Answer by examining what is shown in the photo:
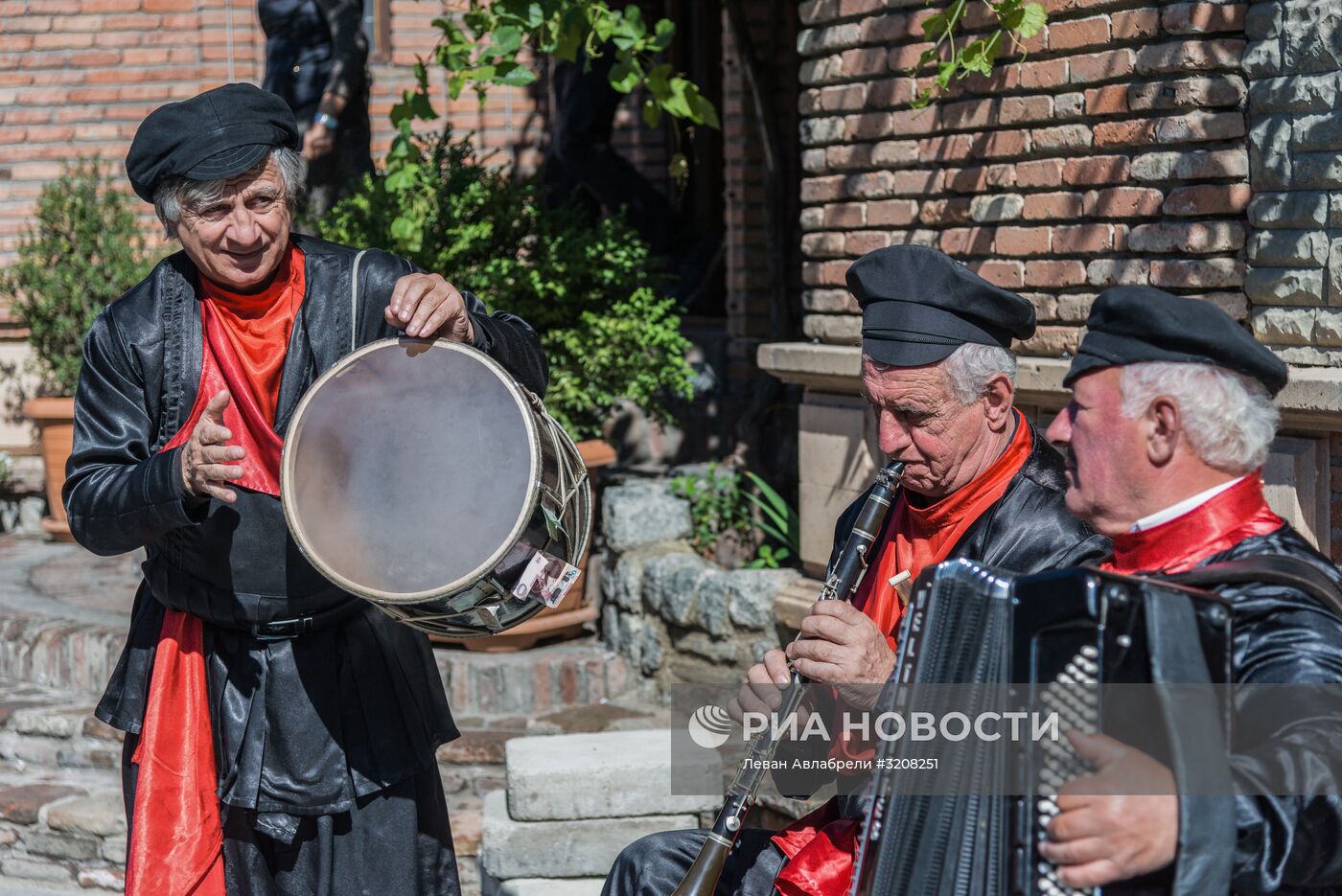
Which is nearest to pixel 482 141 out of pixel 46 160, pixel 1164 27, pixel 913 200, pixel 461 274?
pixel 46 160

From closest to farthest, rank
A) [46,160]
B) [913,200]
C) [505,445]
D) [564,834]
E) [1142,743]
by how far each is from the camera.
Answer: [1142,743] → [505,445] → [564,834] → [913,200] → [46,160]

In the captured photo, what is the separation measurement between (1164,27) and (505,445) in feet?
7.97

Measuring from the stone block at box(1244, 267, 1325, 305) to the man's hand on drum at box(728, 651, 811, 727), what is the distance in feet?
6.86

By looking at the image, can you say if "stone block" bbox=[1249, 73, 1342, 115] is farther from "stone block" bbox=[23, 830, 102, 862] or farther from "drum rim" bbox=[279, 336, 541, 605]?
"stone block" bbox=[23, 830, 102, 862]

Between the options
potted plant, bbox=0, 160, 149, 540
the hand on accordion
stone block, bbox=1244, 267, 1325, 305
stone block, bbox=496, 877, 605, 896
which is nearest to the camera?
the hand on accordion

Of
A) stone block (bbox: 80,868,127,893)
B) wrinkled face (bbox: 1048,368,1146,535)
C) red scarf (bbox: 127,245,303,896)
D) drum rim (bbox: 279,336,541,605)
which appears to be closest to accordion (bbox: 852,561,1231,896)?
wrinkled face (bbox: 1048,368,1146,535)

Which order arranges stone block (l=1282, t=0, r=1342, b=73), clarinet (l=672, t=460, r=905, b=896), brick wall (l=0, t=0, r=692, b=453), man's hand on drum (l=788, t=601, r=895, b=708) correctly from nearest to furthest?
man's hand on drum (l=788, t=601, r=895, b=708), clarinet (l=672, t=460, r=905, b=896), stone block (l=1282, t=0, r=1342, b=73), brick wall (l=0, t=0, r=692, b=453)

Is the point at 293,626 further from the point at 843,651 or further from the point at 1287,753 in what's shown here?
the point at 1287,753

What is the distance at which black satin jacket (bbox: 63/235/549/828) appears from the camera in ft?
9.20

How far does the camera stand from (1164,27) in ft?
13.4

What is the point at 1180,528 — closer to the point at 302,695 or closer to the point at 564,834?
the point at 302,695

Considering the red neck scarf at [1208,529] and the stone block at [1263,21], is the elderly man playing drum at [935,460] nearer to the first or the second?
the red neck scarf at [1208,529]

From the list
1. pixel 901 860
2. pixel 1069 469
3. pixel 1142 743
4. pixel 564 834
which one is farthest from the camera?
pixel 564 834

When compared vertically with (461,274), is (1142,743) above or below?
below
